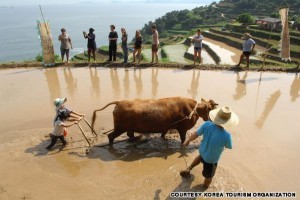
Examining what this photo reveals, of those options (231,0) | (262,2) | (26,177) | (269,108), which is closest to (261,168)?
(269,108)

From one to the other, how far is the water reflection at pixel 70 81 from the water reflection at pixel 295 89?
7.23m

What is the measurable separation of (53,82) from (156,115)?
238 inches

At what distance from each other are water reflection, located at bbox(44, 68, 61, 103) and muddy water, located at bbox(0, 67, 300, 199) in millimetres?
37

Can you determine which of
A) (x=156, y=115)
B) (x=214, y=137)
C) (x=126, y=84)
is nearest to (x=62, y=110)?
(x=156, y=115)

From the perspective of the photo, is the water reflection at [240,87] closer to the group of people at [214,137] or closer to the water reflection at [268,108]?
the water reflection at [268,108]

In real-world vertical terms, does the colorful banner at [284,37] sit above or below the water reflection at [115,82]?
above

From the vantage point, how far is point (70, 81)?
1137 cm

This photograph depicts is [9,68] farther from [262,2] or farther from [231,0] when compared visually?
[231,0]

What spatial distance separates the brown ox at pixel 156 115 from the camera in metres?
6.63

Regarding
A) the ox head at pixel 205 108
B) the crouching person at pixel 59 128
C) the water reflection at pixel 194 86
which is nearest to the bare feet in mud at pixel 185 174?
the ox head at pixel 205 108

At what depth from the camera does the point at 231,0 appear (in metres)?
86.4

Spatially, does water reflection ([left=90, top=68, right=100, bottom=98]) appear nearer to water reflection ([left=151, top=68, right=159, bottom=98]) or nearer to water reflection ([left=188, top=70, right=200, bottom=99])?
water reflection ([left=151, top=68, right=159, bottom=98])

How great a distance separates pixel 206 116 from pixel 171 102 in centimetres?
88

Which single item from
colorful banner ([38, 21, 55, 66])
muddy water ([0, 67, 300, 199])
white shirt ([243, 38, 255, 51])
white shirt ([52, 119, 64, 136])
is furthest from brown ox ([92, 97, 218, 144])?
colorful banner ([38, 21, 55, 66])
